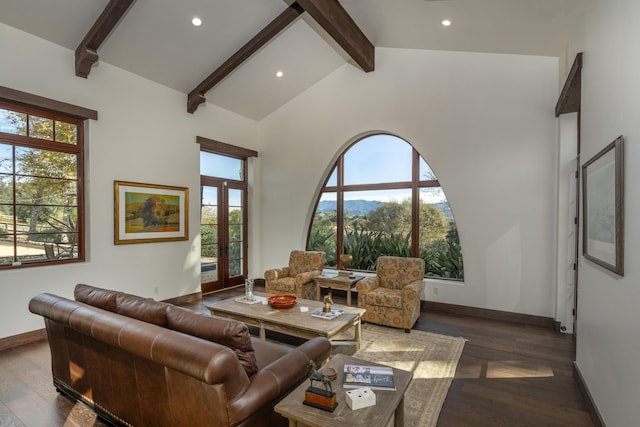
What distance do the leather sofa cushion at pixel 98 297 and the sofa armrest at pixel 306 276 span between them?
121 inches

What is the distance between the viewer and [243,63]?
5.49 m

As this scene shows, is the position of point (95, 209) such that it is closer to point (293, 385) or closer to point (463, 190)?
point (293, 385)

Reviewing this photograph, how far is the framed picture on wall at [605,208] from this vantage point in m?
2.02

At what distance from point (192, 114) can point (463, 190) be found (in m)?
4.73

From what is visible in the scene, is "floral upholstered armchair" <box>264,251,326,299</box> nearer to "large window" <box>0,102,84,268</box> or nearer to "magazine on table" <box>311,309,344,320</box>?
"magazine on table" <box>311,309,344,320</box>

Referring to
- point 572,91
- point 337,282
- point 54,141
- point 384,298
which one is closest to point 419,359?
point 384,298

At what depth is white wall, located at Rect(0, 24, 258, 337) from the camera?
3861mm

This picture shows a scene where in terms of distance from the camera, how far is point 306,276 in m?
5.38

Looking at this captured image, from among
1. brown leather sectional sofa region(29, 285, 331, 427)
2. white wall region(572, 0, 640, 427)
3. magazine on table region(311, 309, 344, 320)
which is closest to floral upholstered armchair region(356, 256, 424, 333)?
magazine on table region(311, 309, 344, 320)

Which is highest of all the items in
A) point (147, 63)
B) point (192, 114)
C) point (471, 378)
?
point (147, 63)

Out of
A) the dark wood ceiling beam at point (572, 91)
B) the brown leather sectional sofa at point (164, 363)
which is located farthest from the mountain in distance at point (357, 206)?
the brown leather sectional sofa at point (164, 363)

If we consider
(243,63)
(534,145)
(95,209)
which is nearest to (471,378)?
(534,145)

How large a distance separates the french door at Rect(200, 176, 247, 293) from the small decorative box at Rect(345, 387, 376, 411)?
499 cm

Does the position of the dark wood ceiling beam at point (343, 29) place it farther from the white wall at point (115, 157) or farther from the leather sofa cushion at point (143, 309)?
the leather sofa cushion at point (143, 309)
